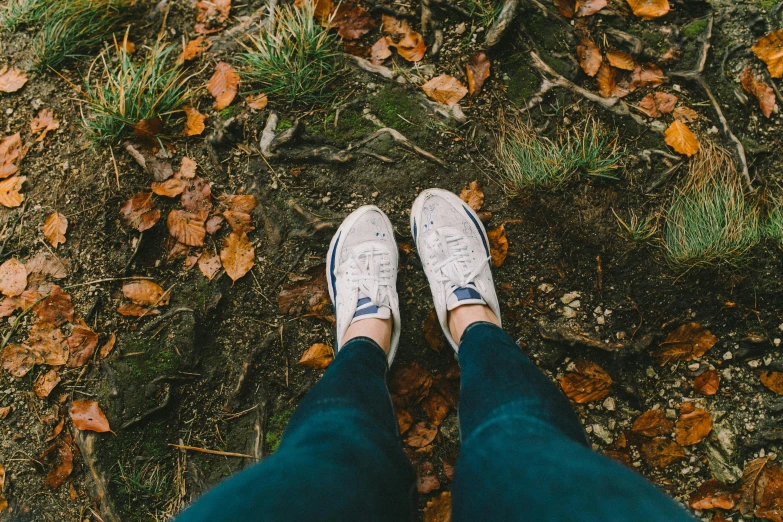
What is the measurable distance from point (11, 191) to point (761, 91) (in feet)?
10.7

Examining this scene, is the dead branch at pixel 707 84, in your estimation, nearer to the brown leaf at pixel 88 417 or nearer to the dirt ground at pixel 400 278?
the dirt ground at pixel 400 278

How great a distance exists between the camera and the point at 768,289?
5.39 feet

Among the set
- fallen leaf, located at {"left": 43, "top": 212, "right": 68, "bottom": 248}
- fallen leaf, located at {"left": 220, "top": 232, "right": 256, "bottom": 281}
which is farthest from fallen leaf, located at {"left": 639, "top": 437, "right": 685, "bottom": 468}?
fallen leaf, located at {"left": 43, "top": 212, "right": 68, "bottom": 248}

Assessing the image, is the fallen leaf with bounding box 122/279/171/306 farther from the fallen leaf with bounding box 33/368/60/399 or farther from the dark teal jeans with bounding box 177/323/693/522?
the dark teal jeans with bounding box 177/323/693/522

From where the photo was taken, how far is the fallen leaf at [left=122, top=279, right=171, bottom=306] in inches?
71.7

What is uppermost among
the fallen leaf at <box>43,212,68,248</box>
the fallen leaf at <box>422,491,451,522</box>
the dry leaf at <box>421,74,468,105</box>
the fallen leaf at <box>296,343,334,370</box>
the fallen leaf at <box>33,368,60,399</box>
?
the dry leaf at <box>421,74,468,105</box>

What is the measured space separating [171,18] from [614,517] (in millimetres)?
2548

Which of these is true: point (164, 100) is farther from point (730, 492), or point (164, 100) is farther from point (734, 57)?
point (730, 492)

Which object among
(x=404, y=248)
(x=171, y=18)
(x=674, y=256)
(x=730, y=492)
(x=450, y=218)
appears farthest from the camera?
(x=171, y=18)

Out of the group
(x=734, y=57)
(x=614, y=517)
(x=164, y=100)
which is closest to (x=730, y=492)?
(x=614, y=517)

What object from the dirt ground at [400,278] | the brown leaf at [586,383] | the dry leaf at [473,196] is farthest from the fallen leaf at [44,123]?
the brown leaf at [586,383]

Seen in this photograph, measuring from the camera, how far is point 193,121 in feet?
6.35

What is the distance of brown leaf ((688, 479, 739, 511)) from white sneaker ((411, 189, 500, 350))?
0.96m

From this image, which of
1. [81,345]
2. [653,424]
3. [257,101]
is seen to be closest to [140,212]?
[81,345]
